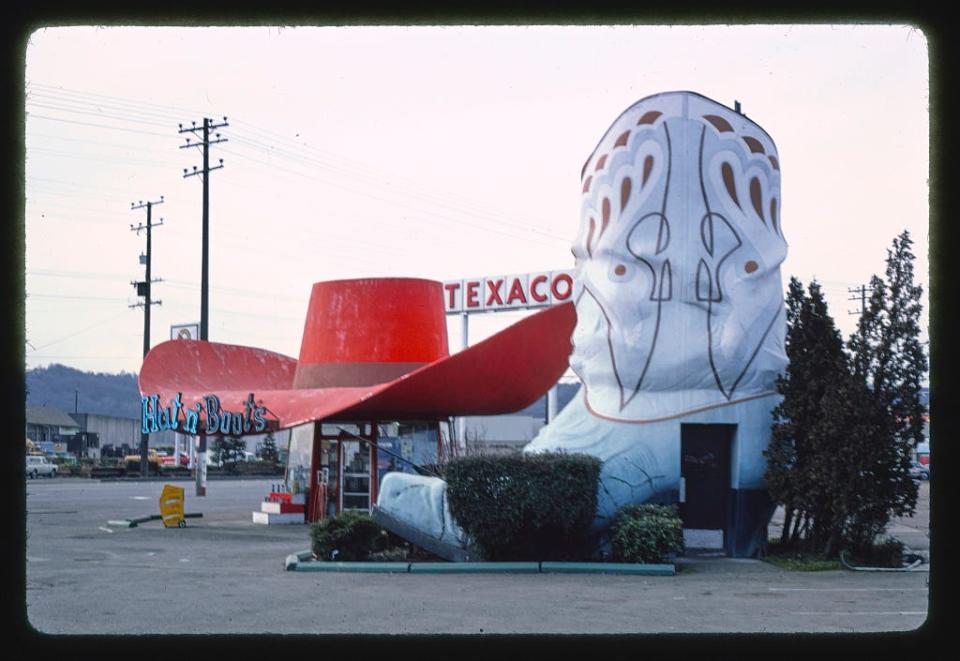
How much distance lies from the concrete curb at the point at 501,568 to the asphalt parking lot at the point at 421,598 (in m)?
0.35

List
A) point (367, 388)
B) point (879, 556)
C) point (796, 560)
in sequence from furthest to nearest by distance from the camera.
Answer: point (367, 388) → point (796, 560) → point (879, 556)

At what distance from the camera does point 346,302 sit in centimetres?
2427

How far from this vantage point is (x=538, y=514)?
14828 millimetres

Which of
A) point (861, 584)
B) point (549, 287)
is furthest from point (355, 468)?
point (549, 287)

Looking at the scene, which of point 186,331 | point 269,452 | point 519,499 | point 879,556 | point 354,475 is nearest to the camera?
point 519,499

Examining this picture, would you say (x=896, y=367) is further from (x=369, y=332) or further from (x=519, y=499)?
(x=369, y=332)

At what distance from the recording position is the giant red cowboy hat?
20.4 m

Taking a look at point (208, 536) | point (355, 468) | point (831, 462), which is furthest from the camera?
point (355, 468)

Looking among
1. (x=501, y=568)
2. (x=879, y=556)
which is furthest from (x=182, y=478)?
(x=879, y=556)

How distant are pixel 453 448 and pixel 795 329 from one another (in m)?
5.25

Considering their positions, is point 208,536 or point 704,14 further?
point 208,536

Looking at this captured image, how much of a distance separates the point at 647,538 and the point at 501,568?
1.87 m

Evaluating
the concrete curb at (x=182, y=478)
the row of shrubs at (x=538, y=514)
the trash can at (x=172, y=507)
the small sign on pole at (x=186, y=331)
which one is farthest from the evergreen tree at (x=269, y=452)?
the row of shrubs at (x=538, y=514)

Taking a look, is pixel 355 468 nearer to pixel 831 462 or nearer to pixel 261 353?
pixel 261 353
